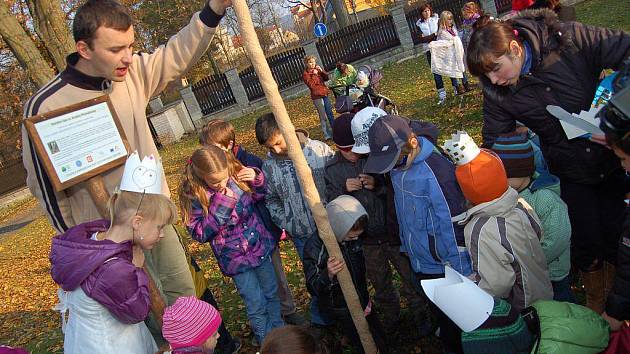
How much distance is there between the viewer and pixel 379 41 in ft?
62.5

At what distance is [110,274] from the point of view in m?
2.28

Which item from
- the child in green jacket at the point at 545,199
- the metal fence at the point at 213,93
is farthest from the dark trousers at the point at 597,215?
the metal fence at the point at 213,93

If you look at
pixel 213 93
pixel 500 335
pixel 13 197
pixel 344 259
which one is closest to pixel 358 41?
pixel 213 93

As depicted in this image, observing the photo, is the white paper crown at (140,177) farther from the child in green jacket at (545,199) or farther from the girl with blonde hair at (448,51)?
the girl with blonde hair at (448,51)

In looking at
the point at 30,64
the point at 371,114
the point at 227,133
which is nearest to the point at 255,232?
the point at 227,133

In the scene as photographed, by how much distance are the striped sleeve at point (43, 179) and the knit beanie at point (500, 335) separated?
235 centimetres

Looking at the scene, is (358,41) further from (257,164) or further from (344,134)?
(344,134)

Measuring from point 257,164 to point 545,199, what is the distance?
7.31 ft

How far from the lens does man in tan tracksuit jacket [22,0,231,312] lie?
2.60 meters

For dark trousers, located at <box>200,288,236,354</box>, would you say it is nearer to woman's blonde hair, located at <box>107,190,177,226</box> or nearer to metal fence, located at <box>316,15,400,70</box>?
woman's blonde hair, located at <box>107,190,177,226</box>

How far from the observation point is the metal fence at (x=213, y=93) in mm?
20156

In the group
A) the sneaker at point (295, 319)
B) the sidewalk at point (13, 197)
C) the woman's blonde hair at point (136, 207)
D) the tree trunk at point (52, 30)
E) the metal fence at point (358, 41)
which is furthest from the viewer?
the sidewalk at point (13, 197)

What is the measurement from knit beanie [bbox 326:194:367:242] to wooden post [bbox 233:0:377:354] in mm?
346

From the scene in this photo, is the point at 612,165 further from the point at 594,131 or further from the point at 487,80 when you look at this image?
the point at 487,80
